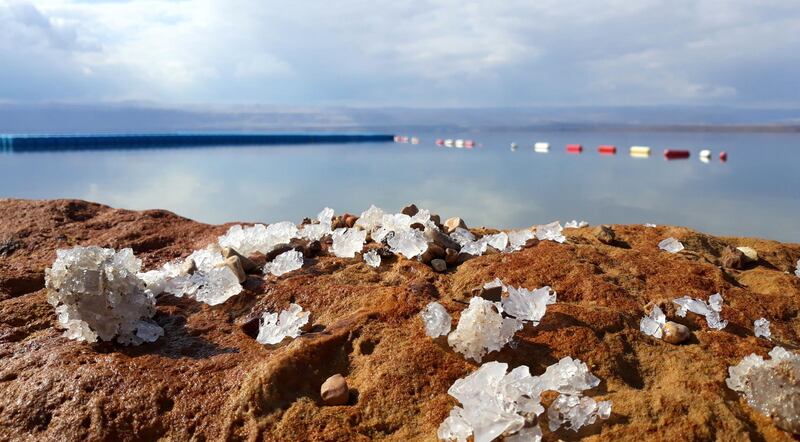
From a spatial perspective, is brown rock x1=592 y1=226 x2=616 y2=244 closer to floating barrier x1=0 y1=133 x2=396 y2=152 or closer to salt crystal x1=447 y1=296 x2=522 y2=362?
salt crystal x1=447 y1=296 x2=522 y2=362

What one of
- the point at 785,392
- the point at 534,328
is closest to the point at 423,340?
the point at 534,328

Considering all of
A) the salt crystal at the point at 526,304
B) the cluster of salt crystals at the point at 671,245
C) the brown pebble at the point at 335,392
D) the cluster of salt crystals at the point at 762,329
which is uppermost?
the cluster of salt crystals at the point at 671,245

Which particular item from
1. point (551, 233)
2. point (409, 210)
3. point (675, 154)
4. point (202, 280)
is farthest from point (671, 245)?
point (675, 154)

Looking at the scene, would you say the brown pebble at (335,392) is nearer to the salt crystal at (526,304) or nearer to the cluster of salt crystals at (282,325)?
the cluster of salt crystals at (282,325)

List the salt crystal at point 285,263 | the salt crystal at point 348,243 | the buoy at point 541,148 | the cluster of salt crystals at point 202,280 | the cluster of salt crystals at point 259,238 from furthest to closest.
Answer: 1. the buoy at point 541,148
2. the cluster of salt crystals at point 259,238
3. the salt crystal at point 348,243
4. the salt crystal at point 285,263
5. the cluster of salt crystals at point 202,280

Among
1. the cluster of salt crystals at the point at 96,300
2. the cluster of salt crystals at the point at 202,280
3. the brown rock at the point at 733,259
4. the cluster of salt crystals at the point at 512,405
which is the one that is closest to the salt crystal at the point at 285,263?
the cluster of salt crystals at the point at 202,280
